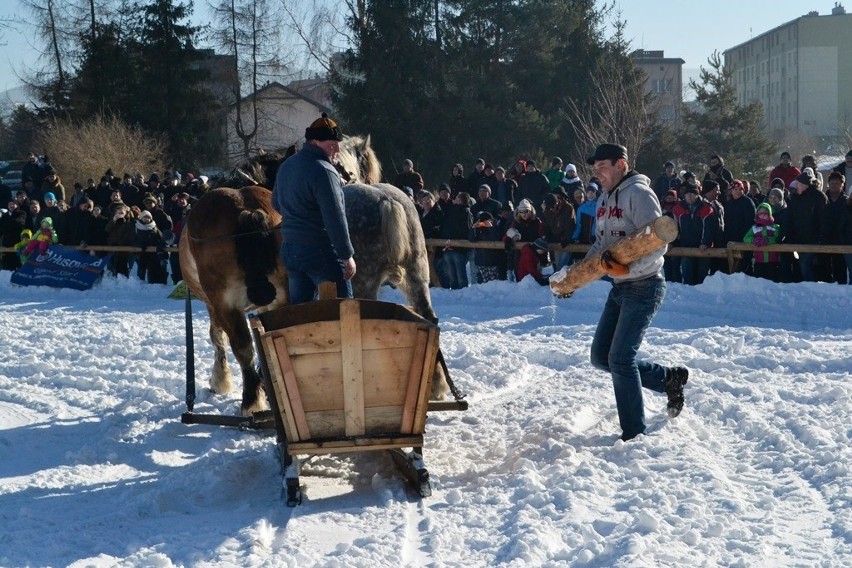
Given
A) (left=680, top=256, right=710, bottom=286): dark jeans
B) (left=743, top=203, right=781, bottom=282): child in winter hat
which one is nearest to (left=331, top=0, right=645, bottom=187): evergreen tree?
(left=680, top=256, right=710, bottom=286): dark jeans

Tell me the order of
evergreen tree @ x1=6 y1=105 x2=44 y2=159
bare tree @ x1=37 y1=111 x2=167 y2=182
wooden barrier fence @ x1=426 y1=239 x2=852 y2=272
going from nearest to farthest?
wooden barrier fence @ x1=426 y1=239 x2=852 y2=272, bare tree @ x1=37 y1=111 x2=167 y2=182, evergreen tree @ x1=6 y1=105 x2=44 y2=159

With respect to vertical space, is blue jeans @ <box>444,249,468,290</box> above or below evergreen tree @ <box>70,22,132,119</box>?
below

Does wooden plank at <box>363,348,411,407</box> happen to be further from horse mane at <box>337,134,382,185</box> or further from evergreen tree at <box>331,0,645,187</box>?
evergreen tree at <box>331,0,645,187</box>

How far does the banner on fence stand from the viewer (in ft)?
63.3

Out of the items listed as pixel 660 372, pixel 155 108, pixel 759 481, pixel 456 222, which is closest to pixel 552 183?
pixel 456 222

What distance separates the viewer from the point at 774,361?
375 inches

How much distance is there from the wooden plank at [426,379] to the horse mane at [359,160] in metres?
3.12

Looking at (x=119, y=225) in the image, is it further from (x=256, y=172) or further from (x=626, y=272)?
(x=626, y=272)

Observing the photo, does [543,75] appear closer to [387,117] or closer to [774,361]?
[387,117]

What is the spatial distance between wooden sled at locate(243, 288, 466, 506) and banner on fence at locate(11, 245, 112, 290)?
46.7 ft

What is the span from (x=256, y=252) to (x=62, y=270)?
13147 mm

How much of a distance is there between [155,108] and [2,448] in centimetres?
3394

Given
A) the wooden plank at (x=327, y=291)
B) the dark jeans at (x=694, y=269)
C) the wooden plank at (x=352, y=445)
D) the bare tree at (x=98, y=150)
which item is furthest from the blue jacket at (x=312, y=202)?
the bare tree at (x=98, y=150)

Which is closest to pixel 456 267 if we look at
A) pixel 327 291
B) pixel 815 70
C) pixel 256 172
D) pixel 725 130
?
pixel 256 172
